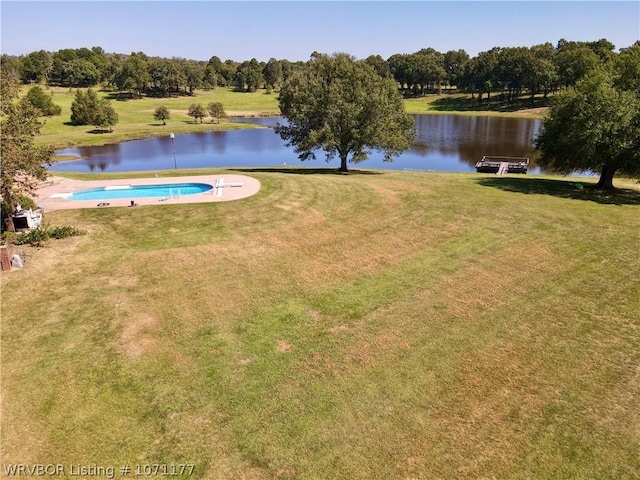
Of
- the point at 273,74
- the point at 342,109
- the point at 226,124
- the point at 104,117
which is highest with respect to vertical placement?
the point at 273,74

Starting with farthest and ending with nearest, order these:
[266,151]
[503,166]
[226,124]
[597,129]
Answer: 1. [226,124]
2. [266,151]
3. [503,166]
4. [597,129]

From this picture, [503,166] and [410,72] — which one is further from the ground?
[410,72]

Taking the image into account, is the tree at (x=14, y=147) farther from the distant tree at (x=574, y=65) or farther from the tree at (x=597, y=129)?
the distant tree at (x=574, y=65)

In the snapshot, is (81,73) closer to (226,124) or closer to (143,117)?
(143,117)

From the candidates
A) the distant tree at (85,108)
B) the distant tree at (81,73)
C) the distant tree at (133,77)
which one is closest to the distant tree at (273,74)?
the distant tree at (133,77)

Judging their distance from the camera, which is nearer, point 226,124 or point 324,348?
point 324,348

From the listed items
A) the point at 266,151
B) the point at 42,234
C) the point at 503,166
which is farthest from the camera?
the point at 266,151

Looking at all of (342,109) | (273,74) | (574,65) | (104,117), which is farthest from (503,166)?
(273,74)

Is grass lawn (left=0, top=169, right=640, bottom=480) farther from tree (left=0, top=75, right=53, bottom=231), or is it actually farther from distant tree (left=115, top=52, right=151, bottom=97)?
distant tree (left=115, top=52, right=151, bottom=97)
